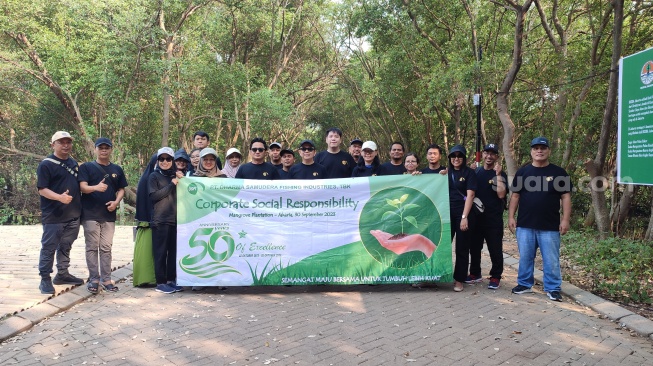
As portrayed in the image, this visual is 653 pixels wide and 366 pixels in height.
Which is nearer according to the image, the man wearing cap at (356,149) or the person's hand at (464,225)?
the person's hand at (464,225)

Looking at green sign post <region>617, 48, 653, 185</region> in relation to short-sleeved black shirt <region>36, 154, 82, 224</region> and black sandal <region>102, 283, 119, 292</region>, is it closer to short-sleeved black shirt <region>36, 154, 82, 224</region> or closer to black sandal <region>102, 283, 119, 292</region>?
black sandal <region>102, 283, 119, 292</region>

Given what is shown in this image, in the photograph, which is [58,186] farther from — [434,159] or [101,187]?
[434,159]

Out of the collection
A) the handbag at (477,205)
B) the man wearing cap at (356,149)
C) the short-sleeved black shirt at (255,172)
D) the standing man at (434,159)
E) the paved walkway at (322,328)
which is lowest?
the paved walkway at (322,328)

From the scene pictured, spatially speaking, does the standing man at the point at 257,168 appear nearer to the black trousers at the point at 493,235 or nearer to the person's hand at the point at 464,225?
the person's hand at the point at 464,225

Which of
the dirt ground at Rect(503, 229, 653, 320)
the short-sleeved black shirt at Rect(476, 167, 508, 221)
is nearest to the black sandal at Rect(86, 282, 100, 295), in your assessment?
the short-sleeved black shirt at Rect(476, 167, 508, 221)

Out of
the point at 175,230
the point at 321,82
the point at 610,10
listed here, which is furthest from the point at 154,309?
the point at 321,82

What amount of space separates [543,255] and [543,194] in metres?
0.77

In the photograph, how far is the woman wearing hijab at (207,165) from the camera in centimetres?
681

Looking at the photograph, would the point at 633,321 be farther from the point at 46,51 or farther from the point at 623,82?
the point at 46,51

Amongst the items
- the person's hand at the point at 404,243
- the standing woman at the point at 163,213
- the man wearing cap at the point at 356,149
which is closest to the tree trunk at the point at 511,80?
the man wearing cap at the point at 356,149

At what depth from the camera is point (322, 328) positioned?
5.01 m

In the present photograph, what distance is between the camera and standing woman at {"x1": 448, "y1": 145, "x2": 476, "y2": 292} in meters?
6.60

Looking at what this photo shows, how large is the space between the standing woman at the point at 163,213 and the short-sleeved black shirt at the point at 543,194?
4541 millimetres

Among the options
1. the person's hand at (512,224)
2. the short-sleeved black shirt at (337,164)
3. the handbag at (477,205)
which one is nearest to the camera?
the person's hand at (512,224)
